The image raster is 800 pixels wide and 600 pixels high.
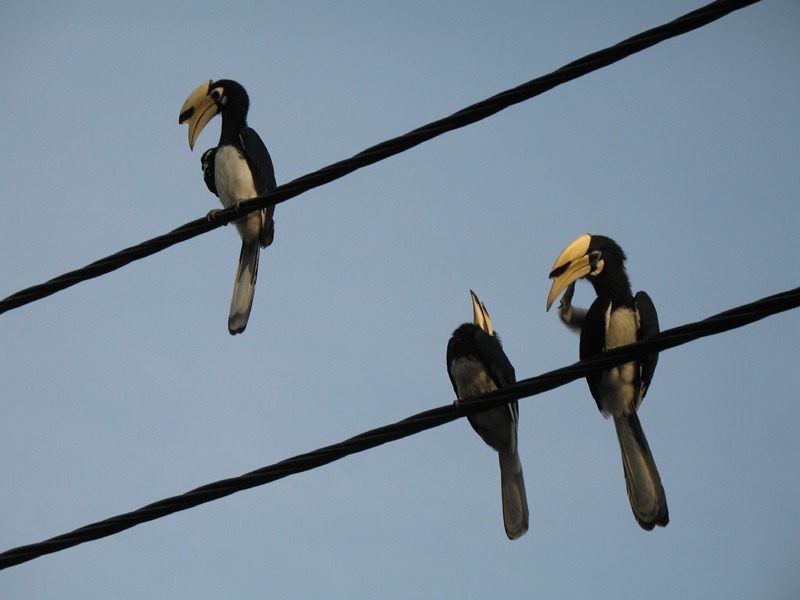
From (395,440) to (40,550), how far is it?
3.64 ft

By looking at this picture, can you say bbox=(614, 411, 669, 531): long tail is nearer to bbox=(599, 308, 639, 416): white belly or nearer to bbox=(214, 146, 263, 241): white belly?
bbox=(599, 308, 639, 416): white belly

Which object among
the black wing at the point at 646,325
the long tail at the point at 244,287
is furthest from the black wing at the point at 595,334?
the long tail at the point at 244,287

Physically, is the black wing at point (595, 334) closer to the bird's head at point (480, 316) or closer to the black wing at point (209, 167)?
the bird's head at point (480, 316)

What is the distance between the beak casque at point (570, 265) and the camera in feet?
14.4

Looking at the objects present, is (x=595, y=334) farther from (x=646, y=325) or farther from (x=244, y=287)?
(x=244, y=287)

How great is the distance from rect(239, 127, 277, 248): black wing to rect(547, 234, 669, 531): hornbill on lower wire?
1970 mm

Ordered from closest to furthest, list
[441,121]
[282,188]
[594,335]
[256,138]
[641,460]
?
1. [441,121]
2. [282,188]
3. [641,460]
4. [594,335]
5. [256,138]

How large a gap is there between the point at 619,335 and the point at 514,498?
918 mm

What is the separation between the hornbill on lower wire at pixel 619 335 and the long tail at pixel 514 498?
49cm

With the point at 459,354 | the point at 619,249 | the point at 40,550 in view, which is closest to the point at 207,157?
the point at 459,354

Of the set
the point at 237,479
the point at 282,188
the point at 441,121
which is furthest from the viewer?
the point at 282,188

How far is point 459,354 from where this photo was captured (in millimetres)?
4547

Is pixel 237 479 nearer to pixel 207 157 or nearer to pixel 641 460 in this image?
pixel 641 460

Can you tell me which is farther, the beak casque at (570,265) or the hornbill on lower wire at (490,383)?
the beak casque at (570,265)
